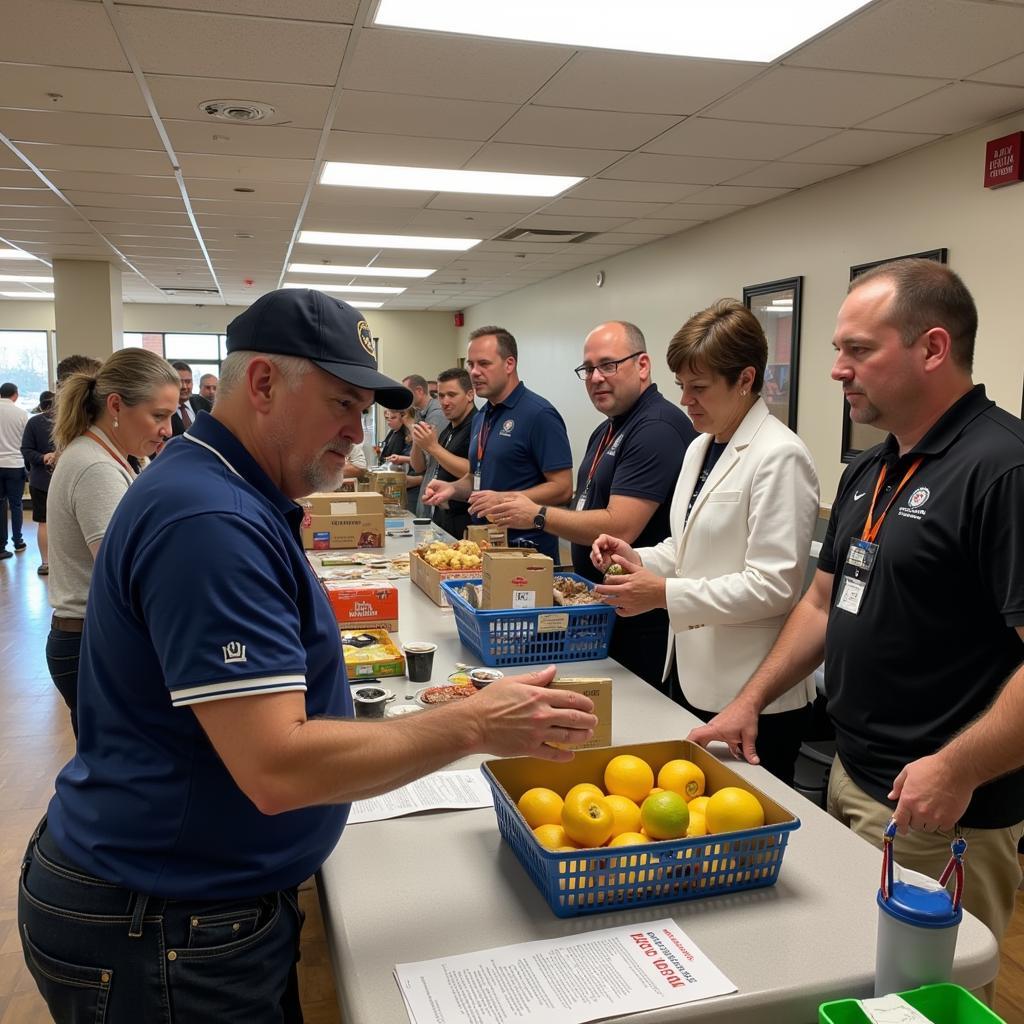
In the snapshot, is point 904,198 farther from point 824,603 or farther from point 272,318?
point 272,318

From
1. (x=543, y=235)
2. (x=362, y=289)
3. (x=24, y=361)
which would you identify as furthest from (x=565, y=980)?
(x=24, y=361)

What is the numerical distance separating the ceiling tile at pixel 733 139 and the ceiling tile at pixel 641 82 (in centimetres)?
30

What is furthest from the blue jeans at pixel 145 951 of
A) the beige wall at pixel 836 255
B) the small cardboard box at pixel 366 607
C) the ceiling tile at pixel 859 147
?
the ceiling tile at pixel 859 147

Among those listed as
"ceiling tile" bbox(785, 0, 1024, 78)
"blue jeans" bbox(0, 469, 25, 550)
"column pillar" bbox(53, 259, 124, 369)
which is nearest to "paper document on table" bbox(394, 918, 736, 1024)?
"ceiling tile" bbox(785, 0, 1024, 78)

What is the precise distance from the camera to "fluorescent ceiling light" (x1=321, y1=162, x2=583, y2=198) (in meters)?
5.20

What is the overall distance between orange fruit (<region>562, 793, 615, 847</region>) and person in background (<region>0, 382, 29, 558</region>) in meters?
8.81

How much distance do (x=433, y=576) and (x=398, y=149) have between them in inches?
109

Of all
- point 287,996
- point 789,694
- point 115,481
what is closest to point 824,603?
point 789,694

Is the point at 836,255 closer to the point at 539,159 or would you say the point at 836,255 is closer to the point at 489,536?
the point at 539,159

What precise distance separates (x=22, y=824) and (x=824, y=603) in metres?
3.04

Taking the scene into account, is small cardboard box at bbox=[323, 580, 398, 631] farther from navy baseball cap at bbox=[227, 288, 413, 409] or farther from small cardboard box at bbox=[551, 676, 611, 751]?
navy baseball cap at bbox=[227, 288, 413, 409]

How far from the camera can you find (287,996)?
1.44m

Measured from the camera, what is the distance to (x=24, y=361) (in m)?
13.8

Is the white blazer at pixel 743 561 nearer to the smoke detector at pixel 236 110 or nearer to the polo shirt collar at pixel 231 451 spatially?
the polo shirt collar at pixel 231 451
